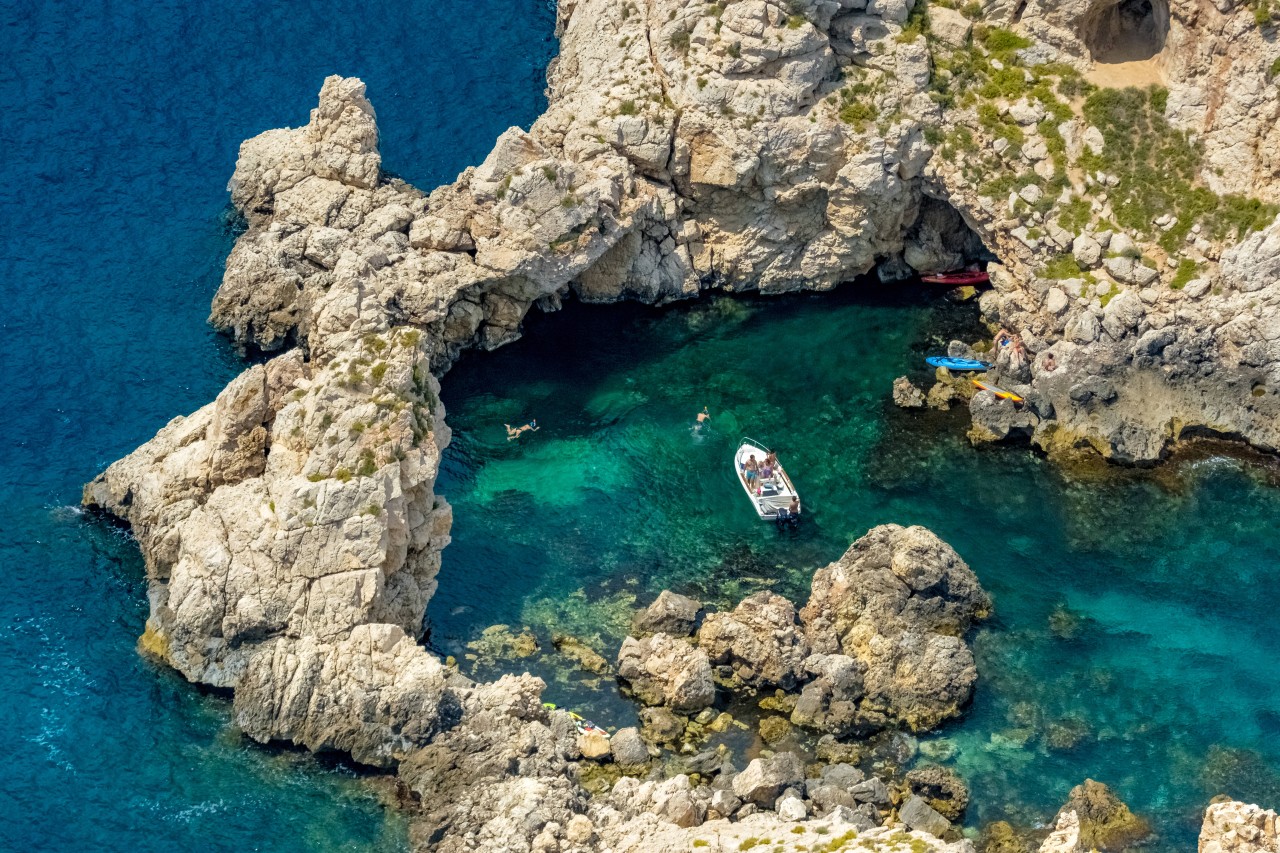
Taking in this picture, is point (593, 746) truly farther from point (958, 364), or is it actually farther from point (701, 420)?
point (958, 364)

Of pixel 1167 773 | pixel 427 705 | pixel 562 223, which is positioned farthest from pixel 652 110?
pixel 1167 773

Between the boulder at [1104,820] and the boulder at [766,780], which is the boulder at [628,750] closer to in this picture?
the boulder at [766,780]

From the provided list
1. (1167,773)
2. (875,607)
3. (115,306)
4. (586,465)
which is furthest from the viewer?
(115,306)

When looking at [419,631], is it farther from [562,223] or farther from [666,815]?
[562,223]

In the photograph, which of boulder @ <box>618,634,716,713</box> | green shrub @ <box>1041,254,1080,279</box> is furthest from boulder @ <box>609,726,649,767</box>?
green shrub @ <box>1041,254,1080,279</box>

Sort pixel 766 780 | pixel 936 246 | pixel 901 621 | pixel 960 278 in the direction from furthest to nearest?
pixel 960 278, pixel 936 246, pixel 901 621, pixel 766 780

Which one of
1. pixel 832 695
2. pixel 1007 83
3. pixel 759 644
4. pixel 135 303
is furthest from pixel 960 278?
pixel 135 303
